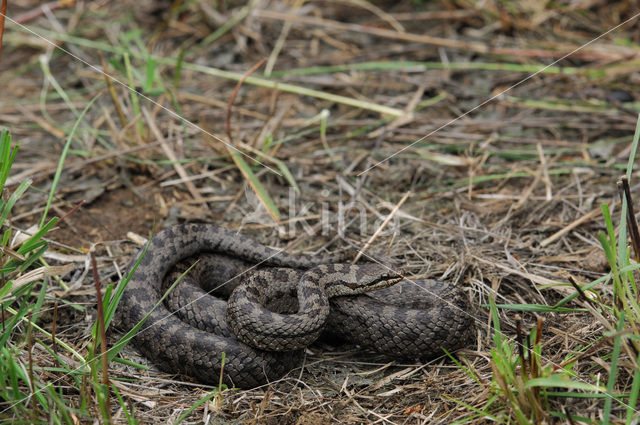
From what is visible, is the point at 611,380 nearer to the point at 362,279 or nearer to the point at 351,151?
the point at 362,279

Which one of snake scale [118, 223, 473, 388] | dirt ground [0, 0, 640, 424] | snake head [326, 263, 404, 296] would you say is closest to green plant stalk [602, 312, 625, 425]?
dirt ground [0, 0, 640, 424]

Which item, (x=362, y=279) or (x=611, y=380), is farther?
(x=362, y=279)

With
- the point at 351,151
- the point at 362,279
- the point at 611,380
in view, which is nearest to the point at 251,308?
the point at 362,279

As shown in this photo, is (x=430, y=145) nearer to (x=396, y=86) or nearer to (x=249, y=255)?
(x=396, y=86)

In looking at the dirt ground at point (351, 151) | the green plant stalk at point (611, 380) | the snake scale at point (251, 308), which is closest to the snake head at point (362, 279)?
the snake scale at point (251, 308)

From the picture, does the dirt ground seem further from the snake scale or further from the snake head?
the snake head

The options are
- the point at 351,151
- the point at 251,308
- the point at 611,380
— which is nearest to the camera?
the point at 611,380
